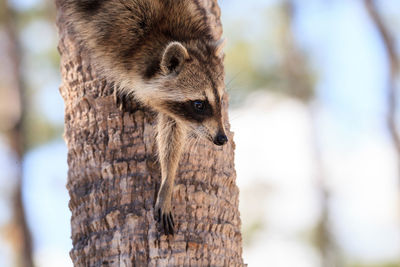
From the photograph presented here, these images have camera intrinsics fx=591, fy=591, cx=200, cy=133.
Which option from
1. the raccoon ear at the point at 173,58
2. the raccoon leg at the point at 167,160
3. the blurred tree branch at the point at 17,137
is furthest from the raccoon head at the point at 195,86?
the blurred tree branch at the point at 17,137

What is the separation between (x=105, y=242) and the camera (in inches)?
114

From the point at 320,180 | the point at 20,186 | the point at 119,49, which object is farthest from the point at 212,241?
the point at 320,180

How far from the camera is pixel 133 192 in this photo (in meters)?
2.95

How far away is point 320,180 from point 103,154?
26.8 ft

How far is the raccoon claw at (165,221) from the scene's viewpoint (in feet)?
9.25

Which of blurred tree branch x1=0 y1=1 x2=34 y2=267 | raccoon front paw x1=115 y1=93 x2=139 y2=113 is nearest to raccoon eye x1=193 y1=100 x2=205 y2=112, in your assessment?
raccoon front paw x1=115 y1=93 x2=139 y2=113

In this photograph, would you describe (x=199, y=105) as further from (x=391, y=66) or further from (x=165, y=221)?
(x=391, y=66)

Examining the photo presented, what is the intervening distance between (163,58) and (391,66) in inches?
266

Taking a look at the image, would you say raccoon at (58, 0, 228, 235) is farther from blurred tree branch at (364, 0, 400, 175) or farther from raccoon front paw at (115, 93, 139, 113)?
blurred tree branch at (364, 0, 400, 175)

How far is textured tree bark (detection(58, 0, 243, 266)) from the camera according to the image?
285cm

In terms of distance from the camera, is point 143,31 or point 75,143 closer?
point 75,143

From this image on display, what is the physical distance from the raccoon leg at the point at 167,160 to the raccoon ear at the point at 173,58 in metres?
0.30

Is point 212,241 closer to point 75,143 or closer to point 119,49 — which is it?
point 75,143

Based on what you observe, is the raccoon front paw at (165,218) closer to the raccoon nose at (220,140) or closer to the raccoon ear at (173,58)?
the raccoon nose at (220,140)
